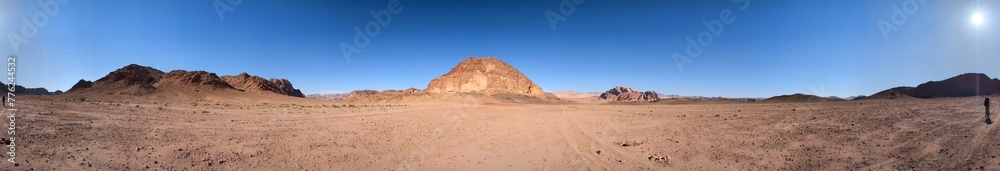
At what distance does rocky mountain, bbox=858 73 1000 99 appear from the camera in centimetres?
5938

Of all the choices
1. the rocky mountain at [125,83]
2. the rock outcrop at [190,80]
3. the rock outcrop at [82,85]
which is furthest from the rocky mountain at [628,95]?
the rock outcrop at [82,85]

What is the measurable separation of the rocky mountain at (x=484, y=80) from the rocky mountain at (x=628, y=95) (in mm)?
43562

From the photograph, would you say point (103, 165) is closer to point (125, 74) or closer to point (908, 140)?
point (908, 140)

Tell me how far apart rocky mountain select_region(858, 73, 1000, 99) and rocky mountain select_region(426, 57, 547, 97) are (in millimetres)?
70830

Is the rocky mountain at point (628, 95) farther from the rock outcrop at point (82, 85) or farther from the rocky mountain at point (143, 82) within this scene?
the rock outcrop at point (82, 85)

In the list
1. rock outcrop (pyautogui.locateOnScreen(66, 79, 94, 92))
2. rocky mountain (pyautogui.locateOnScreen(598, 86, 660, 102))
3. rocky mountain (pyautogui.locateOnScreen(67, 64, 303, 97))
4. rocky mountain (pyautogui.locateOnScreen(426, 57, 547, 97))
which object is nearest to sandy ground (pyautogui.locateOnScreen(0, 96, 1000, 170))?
rocky mountain (pyautogui.locateOnScreen(67, 64, 303, 97))

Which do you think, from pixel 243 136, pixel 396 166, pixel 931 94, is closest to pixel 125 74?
pixel 243 136

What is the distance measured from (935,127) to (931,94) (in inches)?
3030

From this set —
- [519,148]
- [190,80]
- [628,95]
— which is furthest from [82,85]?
[628,95]

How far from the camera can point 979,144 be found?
25.8 ft

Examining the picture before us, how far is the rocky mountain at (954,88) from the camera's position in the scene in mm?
59375

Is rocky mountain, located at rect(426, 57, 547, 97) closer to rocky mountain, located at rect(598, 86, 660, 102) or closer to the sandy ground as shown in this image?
rocky mountain, located at rect(598, 86, 660, 102)

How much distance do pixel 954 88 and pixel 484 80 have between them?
87.1 meters

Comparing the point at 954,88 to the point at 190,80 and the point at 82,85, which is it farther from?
the point at 82,85
